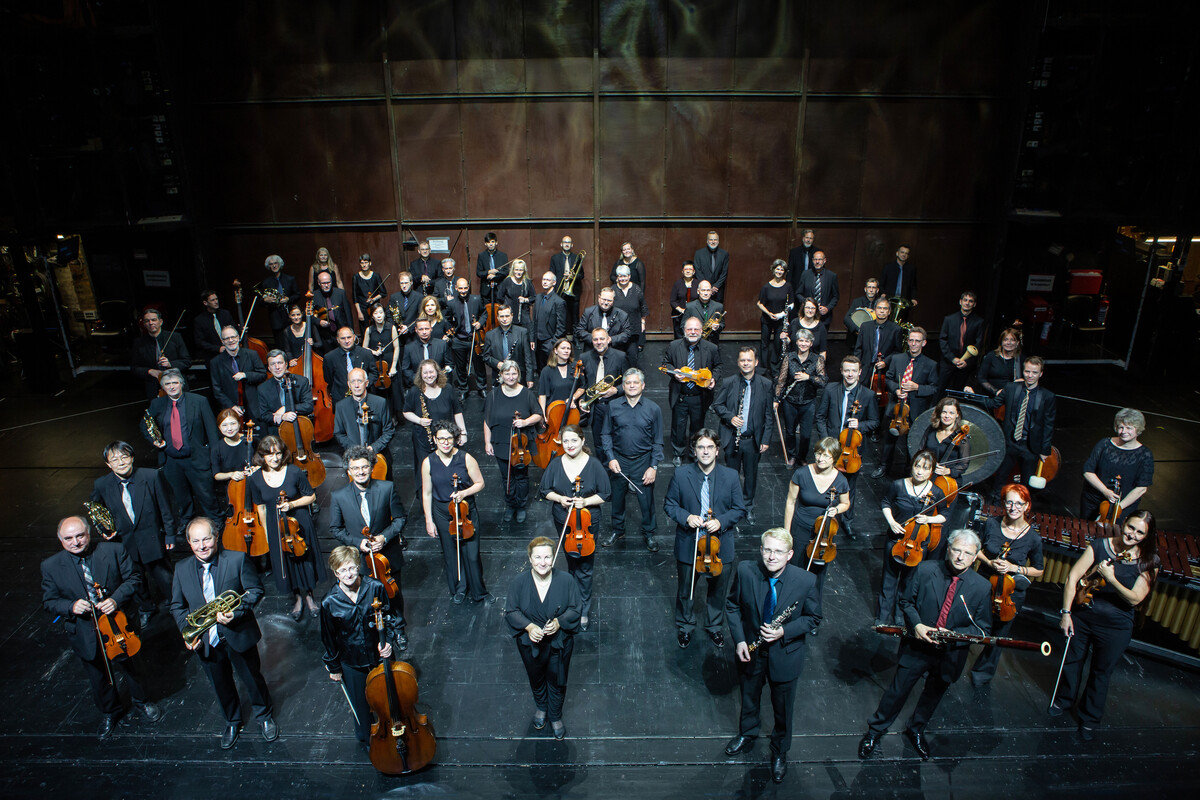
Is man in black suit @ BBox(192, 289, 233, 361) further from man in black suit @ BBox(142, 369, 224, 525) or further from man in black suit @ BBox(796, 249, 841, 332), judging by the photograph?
man in black suit @ BBox(796, 249, 841, 332)

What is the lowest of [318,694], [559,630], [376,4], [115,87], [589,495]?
[318,694]

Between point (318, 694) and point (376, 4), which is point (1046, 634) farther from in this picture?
point (376, 4)

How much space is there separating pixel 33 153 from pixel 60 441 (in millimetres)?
4805

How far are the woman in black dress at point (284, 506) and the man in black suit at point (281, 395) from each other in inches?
60.9

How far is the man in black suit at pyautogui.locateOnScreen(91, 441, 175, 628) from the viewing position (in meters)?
6.31

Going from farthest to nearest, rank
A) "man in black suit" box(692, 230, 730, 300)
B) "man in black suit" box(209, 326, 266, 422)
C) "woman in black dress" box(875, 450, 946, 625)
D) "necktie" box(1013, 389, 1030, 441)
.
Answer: "man in black suit" box(692, 230, 730, 300)
"man in black suit" box(209, 326, 266, 422)
"necktie" box(1013, 389, 1030, 441)
"woman in black dress" box(875, 450, 946, 625)

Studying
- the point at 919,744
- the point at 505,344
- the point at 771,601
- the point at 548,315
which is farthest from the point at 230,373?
the point at 919,744

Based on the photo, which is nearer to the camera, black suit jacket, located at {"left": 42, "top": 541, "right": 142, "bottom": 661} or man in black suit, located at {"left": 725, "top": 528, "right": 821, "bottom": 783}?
man in black suit, located at {"left": 725, "top": 528, "right": 821, "bottom": 783}

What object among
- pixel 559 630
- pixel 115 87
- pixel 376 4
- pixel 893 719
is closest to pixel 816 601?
pixel 893 719

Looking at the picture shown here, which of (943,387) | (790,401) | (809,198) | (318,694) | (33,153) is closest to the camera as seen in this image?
(318,694)

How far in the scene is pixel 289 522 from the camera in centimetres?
620

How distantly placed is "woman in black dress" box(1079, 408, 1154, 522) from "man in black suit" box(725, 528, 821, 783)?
12.2 ft

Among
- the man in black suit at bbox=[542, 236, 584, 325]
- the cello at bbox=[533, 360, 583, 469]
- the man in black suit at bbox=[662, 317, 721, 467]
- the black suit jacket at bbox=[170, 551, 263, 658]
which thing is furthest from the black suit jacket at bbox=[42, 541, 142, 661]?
the man in black suit at bbox=[542, 236, 584, 325]

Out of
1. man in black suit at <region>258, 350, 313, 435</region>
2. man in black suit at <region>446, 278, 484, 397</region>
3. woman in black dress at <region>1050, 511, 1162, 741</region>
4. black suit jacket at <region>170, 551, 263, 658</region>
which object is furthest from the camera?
man in black suit at <region>446, 278, 484, 397</region>
